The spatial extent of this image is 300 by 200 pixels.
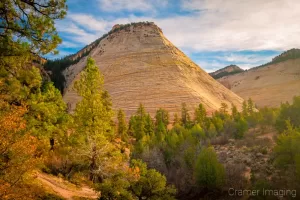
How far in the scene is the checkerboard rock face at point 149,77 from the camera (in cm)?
8194

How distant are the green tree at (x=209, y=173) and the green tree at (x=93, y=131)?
Answer: 26.1 ft

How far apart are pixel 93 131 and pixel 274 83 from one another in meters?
161

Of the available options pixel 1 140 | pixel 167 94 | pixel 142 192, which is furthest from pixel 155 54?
pixel 1 140

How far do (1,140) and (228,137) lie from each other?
138ft

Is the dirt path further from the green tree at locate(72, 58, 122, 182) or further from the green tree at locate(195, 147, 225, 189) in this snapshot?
the green tree at locate(195, 147, 225, 189)

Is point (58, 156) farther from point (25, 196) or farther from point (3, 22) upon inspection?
point (3, 22)

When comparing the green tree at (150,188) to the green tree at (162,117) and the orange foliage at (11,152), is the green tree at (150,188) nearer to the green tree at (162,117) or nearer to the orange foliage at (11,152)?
the orange foliage at (11,152)

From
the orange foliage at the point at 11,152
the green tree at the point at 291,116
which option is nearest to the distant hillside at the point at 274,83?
the green tree at the point at 291,116

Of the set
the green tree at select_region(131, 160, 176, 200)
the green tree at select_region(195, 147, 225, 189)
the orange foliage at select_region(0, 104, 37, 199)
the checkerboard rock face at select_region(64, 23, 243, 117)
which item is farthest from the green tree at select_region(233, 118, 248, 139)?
the orange foliage at select_region(0, 104, 37, 199)

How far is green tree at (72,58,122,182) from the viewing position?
18.1 metres

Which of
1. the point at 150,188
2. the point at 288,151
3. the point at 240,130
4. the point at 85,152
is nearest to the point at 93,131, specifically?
the point at 85,152

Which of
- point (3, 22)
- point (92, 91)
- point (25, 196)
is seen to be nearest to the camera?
point (3, 22)

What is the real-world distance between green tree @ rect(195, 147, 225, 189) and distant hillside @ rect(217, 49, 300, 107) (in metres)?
101

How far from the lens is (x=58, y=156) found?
26094mm
